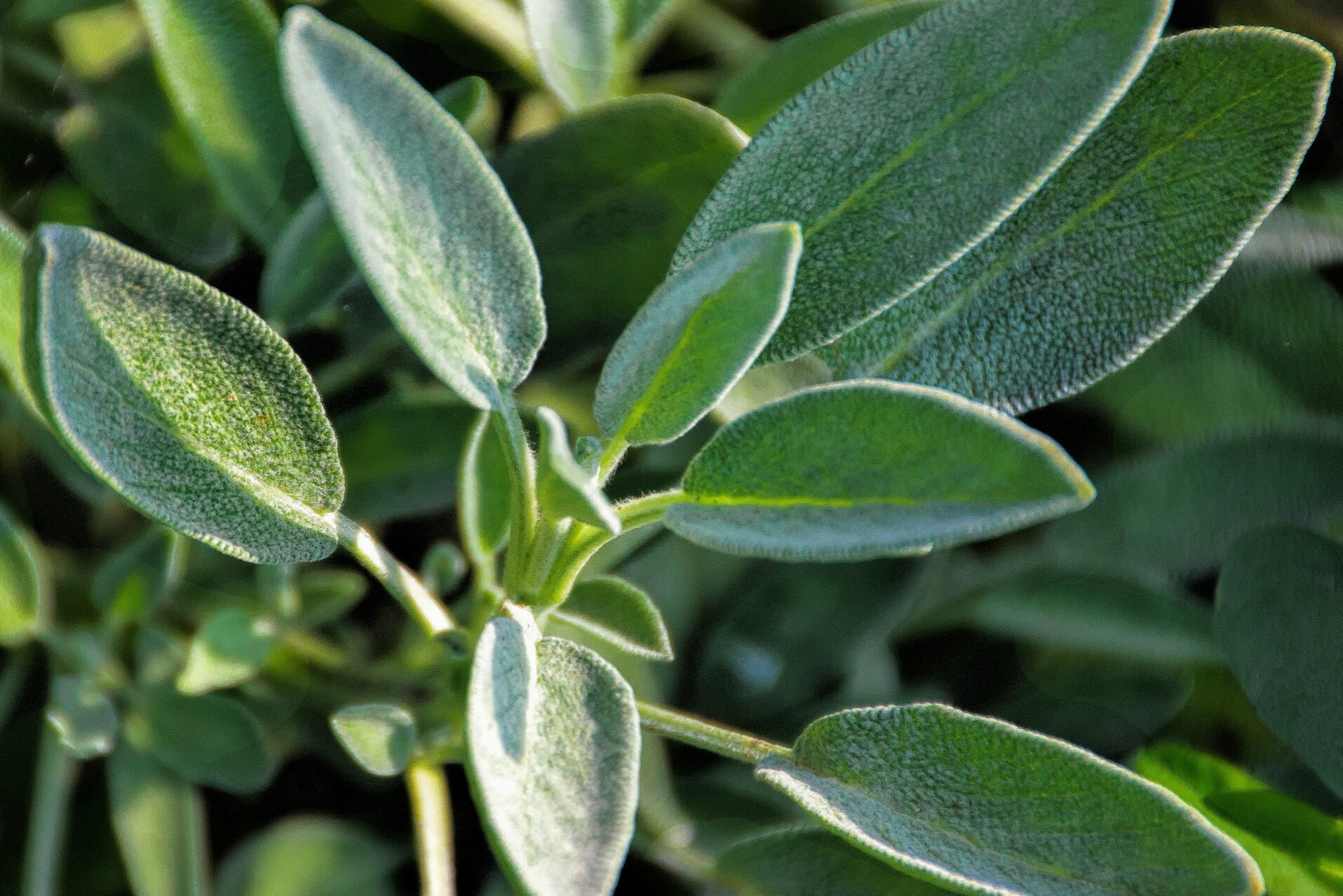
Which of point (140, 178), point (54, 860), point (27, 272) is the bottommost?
point (54, 860)

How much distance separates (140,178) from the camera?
0.78 m

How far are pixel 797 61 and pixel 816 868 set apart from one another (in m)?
0.46

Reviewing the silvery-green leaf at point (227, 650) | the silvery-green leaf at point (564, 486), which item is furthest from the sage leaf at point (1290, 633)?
the silvery-green leaf at point (227, 650)

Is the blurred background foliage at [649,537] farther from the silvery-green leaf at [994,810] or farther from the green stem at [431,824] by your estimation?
the silvery-green leaf at [994,810]

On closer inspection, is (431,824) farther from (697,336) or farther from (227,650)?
(697,336)

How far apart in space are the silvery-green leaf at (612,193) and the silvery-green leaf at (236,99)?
141 mm

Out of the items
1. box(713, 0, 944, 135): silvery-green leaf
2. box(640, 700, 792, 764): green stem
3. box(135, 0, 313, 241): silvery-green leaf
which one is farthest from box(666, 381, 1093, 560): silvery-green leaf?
box(135, 0, 313, 241): silvery-green leaf

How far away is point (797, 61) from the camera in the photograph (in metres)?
0.71

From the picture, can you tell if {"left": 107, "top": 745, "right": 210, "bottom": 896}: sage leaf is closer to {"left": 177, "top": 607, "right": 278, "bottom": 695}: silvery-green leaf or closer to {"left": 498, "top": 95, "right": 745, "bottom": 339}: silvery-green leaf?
{"left": 177, "top": 607, "right": 278, "bottom": 695}: silvery-green leaf

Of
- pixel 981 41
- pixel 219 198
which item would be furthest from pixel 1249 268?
pixel 219 198

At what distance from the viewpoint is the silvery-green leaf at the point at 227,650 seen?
2.11 feet

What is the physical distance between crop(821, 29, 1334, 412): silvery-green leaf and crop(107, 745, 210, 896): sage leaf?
47 centimetres

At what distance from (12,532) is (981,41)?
584 mm

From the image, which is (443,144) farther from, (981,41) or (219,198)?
(219,198)
